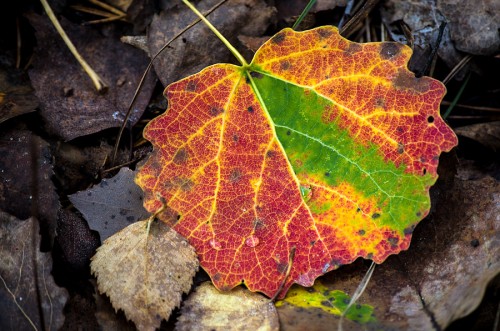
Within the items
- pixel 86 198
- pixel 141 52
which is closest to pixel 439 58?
pixel 141 52

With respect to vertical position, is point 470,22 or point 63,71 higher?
point 470,22

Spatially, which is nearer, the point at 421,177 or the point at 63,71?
the point at 421,177

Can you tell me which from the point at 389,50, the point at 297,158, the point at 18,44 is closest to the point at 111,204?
the point at 297,158

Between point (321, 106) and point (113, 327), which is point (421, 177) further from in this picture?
point (113, 327)

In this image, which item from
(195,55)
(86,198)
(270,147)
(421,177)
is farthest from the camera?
(195,55)

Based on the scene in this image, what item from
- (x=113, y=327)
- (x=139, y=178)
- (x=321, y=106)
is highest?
(x=321, y=106)

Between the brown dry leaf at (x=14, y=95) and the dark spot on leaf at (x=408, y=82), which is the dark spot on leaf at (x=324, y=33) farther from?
the brown dry leaf at (x=14, y=95)
